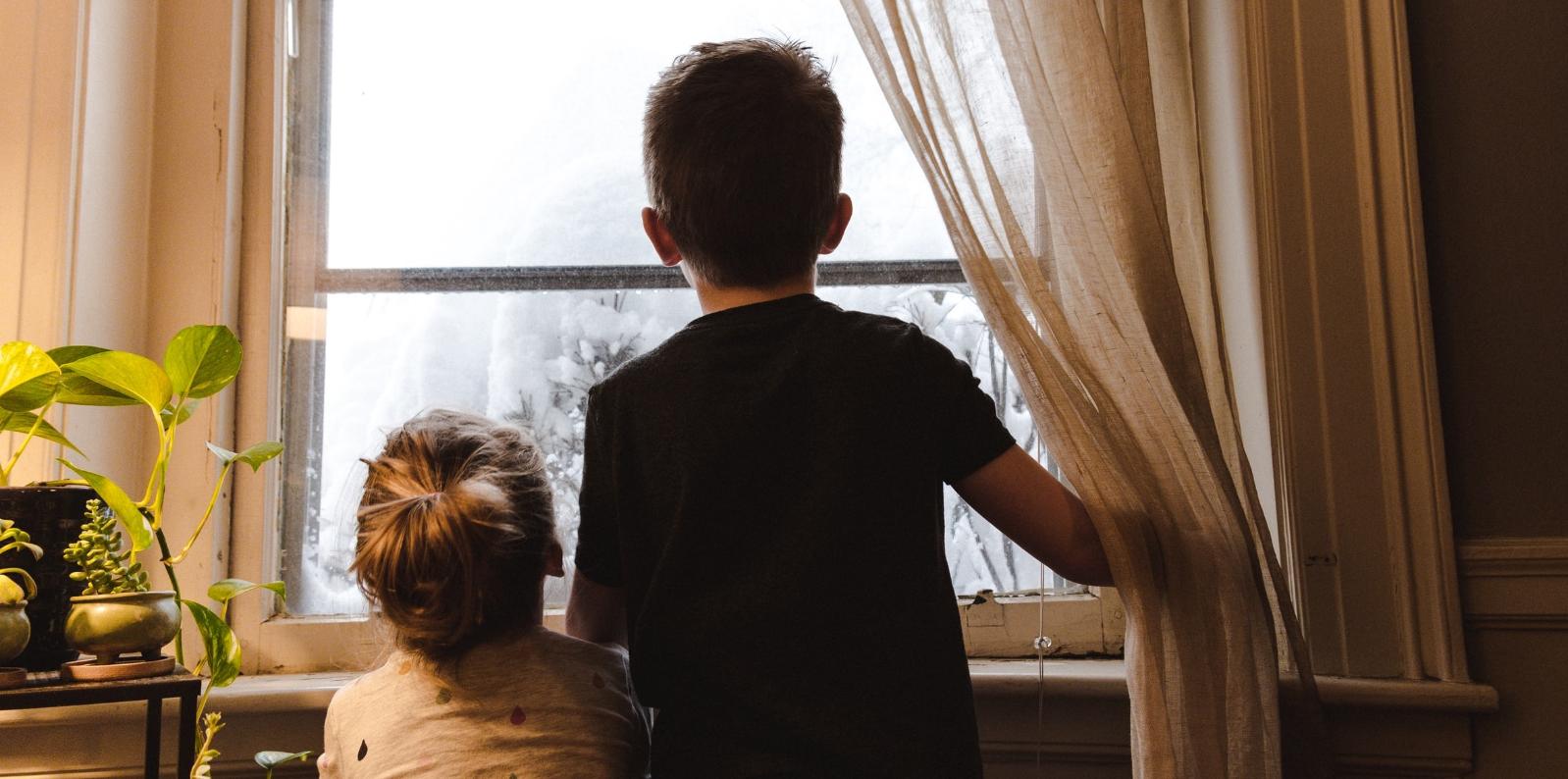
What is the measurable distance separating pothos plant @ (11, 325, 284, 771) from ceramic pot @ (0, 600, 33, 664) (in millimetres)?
57

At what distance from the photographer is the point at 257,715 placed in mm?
1124

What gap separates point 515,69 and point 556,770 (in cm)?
95

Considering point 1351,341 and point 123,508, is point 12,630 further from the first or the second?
point 1351,341

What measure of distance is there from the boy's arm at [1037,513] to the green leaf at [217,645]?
737 mm

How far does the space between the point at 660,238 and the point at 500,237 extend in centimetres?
52

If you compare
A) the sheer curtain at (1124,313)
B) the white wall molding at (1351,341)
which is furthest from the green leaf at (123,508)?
the white wall molding at (1351,341)

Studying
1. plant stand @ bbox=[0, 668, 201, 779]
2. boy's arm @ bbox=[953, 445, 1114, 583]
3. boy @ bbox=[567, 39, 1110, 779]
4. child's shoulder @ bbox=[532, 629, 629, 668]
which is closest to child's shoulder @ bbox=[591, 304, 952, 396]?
boy @ bbox=[567, 39, 1110, 779]

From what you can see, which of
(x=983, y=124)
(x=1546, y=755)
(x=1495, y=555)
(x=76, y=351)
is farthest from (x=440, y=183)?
(x=1546, y=755)

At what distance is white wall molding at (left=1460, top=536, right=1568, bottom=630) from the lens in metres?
1.04

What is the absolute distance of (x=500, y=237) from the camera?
1383 millimetres

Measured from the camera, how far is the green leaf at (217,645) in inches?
40.3

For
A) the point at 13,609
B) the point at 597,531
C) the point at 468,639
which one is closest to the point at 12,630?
the point at 13,609

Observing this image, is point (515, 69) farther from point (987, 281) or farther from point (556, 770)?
point (556, 770)

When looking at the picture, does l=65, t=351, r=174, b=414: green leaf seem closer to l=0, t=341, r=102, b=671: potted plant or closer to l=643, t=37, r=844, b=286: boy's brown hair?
l=0, t=341, r=102, b=671: potted plant
